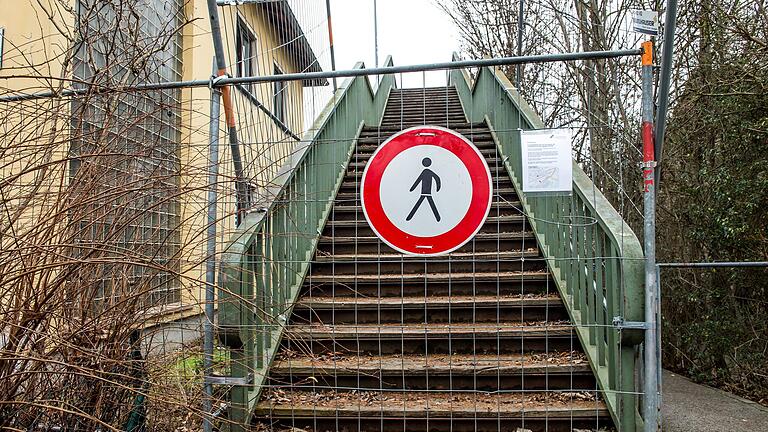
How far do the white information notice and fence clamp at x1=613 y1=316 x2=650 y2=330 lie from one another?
71cm

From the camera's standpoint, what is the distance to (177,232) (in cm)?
313

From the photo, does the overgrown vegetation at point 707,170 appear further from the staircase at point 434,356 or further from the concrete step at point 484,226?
the staircase at point 434,356

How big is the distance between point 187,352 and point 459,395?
1.78 m

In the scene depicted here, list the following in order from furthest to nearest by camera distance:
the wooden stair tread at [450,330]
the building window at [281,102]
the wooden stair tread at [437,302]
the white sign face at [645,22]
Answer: the building window at [281,102] → the wooden stair tread at [437,302] → the wooden stair tread at [450,330] → the white sign face at [645,22]

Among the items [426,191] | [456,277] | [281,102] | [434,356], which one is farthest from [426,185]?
[281,102]

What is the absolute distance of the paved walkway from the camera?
4977 millimetres

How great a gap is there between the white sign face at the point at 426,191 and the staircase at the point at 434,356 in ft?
1.11

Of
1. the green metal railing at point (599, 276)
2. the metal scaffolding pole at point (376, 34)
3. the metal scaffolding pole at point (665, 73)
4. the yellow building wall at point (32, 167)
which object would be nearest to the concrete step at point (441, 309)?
the green metal railing at point (599, 276)

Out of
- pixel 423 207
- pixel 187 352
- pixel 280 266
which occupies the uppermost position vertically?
pixel 423 207

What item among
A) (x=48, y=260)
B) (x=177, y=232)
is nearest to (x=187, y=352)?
(x=177, y=232)

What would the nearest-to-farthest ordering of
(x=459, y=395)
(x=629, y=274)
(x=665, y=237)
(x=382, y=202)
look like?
(x=629, y=274) < (x=382, y=202) < (x=459, y=395) < (x=665, y=237)

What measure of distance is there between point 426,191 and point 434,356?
4.85 feet

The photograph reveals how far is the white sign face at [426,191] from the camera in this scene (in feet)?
10.5

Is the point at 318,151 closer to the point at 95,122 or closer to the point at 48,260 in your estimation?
the point at 95,122
